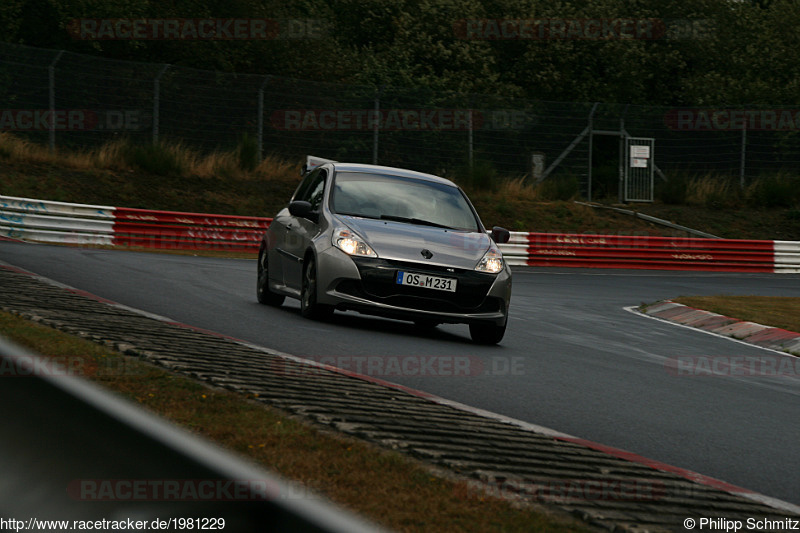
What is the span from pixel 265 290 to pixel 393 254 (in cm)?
273

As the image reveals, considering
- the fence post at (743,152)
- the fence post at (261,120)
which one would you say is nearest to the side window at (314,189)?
the fence post at (261,120)

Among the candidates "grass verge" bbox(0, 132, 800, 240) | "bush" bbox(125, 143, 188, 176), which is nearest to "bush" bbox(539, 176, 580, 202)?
"grass verge" bbox(0, 132, 800, 240)

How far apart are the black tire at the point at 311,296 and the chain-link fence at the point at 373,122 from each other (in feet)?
61.7

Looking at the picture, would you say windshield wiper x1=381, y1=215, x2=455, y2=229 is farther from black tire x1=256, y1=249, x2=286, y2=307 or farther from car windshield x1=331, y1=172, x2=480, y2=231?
black tire x1=256, y1=249, x2=286, y2=307

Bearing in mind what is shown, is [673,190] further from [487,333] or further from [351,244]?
[351,244]

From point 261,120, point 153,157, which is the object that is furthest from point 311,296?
point 153,157

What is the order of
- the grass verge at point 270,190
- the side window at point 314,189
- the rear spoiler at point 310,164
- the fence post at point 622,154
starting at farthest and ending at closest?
1. the fence post at point 622,154
2. the grass verge at point 270,190
3. the rear spoiler at point 310,164
4. the side window at point 314,189

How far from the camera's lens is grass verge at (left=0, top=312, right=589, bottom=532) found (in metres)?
3.92

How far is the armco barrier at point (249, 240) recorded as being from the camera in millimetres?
24266

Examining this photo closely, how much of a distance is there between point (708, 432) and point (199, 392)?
3.24 m

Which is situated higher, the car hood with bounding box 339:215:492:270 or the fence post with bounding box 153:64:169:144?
the fence post with bounding box 153:64:169:144

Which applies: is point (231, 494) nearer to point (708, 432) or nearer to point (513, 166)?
point (708, 432)

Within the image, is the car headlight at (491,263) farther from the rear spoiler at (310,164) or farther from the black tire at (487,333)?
the rear spoiler at (310,164)

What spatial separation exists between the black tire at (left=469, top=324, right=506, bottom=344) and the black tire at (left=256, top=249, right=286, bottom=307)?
250 centimetres
